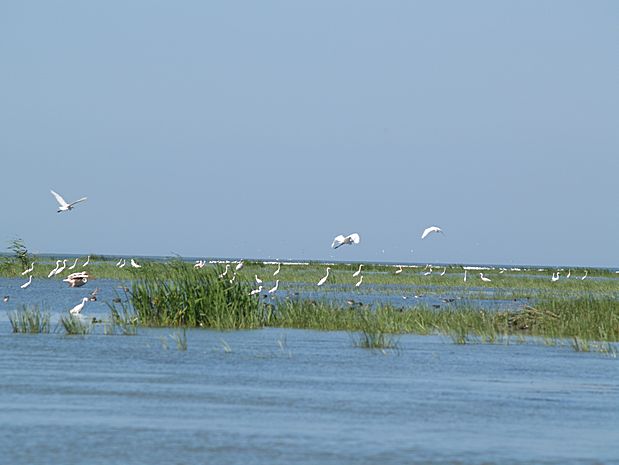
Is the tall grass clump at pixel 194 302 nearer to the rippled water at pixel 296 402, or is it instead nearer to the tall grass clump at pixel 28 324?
the rippled water at pixel 296 402

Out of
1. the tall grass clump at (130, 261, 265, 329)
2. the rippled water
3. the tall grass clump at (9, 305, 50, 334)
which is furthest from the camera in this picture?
the tall grass clump at (130, 261, 265, 329)

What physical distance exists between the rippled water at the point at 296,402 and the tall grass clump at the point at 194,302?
3.92 feet

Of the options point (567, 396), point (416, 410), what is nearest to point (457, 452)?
point (416, 410)

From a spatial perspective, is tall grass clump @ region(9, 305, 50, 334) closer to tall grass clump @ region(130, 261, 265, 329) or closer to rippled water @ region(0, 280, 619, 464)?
rippled water @ region(0, 280, 619, 464)

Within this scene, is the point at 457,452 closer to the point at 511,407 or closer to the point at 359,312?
the point at 511,407

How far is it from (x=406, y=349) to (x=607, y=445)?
36.8ft

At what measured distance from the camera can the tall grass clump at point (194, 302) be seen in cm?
2916

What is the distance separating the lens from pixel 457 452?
1516 centimetres

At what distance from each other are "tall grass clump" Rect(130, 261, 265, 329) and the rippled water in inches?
47.1

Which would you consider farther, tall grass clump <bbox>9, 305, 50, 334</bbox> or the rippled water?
tall grass clump <bbox>9, 305, 50, 334</bbox>

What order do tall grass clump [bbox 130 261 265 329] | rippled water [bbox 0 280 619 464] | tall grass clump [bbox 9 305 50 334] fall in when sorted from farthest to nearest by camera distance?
tall grass clump [bbox 130 261 265 329] → tall grass clump [bbox 9 305 50 334] → rippled water [bbox 0 280 619 464]

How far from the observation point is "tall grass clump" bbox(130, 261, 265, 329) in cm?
2916

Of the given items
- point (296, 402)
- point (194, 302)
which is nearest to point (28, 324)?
point (194, 302)

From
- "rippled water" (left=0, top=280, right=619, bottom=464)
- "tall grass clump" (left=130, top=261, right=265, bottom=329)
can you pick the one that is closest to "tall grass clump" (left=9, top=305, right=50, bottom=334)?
"rippled water" (left=0, top=280, right=619, bottom=464)
